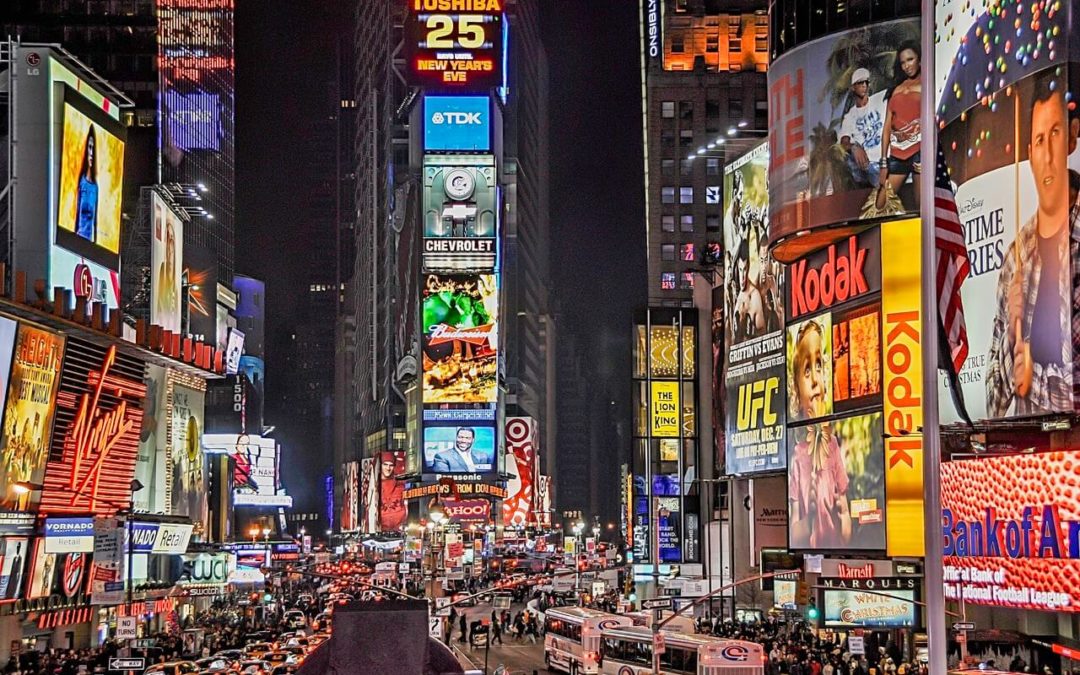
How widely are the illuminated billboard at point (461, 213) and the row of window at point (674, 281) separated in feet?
47.0

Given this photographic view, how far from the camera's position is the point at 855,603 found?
44906 mm

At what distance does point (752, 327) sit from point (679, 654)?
22037 mm

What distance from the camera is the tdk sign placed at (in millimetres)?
127000

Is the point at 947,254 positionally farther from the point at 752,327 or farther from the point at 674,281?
the point at 674,281

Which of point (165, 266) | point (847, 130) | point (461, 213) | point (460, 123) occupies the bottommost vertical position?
point (165, 266)

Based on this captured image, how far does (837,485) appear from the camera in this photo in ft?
164

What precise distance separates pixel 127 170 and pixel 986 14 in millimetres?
54364

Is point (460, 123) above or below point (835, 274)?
above

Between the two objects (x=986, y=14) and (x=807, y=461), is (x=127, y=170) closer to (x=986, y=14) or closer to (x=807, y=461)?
(x=807, y=461)

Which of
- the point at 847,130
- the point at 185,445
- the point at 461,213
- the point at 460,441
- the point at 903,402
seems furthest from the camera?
the point at 460,441

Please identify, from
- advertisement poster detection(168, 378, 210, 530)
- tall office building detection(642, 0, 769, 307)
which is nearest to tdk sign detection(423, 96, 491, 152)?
tall office building detection(642, 0, 769, 307)

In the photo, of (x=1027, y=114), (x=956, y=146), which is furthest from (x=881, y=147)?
(x=1027, y=114)

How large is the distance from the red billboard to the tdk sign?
233ft

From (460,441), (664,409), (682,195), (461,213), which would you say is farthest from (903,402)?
(460,441)
